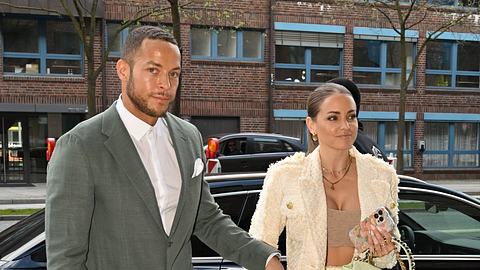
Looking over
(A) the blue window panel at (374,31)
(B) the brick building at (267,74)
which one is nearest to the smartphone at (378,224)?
(B) the brick building at (267,74)

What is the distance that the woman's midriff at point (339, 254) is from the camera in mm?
2504

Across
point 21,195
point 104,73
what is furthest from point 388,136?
point 21,195

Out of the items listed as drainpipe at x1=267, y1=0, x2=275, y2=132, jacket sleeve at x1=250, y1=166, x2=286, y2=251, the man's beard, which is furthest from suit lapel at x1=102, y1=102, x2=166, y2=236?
drainpipe at x1=267, y1=0, x2=275, y2=132

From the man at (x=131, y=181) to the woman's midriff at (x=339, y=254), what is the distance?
0.77 metres

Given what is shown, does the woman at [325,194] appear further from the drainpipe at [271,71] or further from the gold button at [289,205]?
the drainpipe at [271,71]

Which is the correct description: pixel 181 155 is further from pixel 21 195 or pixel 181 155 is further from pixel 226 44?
pixel 226 44

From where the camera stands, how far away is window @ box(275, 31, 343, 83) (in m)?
19.9

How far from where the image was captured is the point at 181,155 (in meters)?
2.12

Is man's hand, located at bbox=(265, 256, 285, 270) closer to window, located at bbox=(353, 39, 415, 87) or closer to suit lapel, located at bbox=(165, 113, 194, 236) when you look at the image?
suit lapel, located at bbox=(165, 113, 194, 236)

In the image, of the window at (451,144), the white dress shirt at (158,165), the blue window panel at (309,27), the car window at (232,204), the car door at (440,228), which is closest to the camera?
the white dress shirt at (158,165)

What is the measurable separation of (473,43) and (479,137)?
406cm

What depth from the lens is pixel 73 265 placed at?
1.73 m

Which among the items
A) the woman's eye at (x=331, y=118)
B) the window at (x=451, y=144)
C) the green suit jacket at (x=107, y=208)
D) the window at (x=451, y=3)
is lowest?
the window at (x=451, y=144)

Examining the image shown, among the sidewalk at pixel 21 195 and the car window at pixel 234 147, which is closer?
the car window at pixel 234 147
